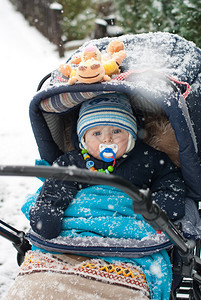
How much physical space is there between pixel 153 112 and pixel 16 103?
174 inches

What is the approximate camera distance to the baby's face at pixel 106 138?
1856 mm

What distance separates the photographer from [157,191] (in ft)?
6.12

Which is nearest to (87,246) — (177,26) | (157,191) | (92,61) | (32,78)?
(157,191)

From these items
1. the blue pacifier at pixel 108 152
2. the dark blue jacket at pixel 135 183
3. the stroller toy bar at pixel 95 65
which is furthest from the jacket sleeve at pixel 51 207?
the stroller toy bar at pixel 95 65

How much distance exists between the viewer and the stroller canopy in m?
1.67

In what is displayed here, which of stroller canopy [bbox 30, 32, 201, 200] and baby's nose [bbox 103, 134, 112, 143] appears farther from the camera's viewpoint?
baby's nose [bbox 103, 134, 112, 143]

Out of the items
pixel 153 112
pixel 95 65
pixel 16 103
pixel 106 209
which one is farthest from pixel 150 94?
pixel 16 103

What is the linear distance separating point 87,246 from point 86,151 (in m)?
0.56

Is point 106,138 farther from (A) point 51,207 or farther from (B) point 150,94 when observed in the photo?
(A) point 51,207

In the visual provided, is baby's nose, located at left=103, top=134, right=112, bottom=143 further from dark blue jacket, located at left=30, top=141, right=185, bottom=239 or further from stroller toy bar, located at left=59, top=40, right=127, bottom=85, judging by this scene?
stroller toy bar, located at left=59, top=40, right=127, bottom=85

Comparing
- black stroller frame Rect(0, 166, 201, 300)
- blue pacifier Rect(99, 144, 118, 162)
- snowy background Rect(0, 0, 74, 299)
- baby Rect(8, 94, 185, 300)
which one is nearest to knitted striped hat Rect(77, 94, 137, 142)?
baby Rect(8, 94, 185, 300)

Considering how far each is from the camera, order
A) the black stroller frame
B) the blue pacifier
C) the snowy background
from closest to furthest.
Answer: the black stroller frame → the blue pacifier → the snowy background

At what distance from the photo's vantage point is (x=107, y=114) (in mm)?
1861

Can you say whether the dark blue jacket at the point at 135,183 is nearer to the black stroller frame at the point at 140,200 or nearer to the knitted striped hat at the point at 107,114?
the knitted striped hat at the point at 107,114
